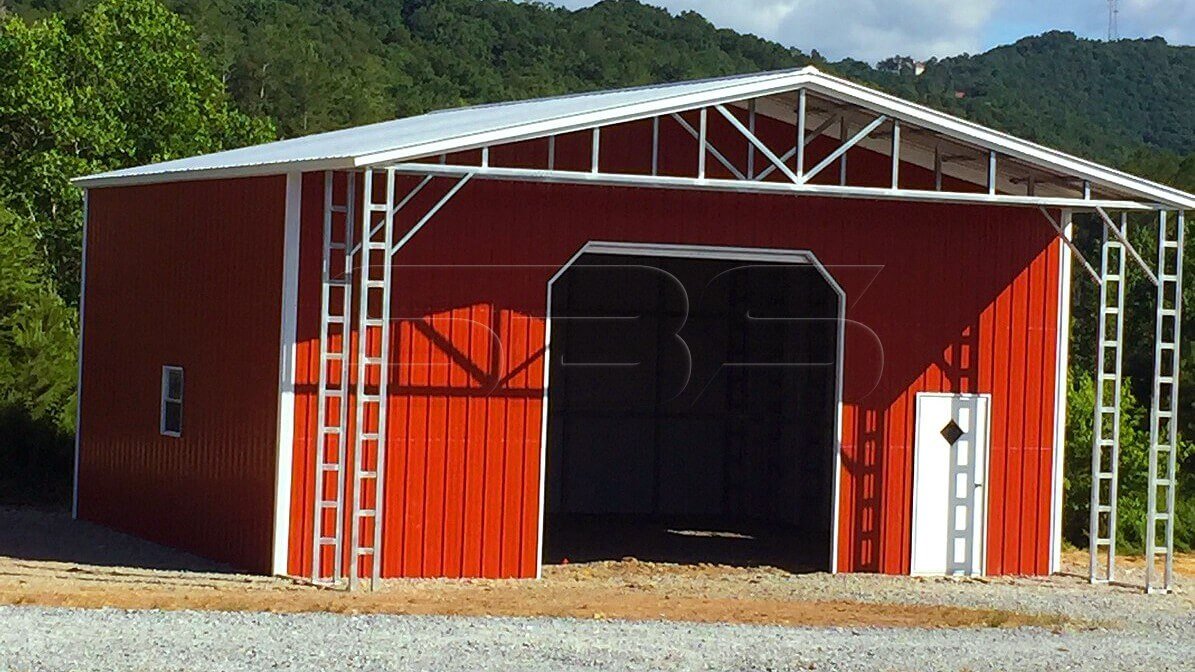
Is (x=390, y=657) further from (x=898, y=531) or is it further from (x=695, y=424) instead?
(x=695, y=424)

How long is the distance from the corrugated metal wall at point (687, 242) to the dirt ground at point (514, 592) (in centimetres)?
59

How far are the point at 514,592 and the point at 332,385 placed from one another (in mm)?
2505

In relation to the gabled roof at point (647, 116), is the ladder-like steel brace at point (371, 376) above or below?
below

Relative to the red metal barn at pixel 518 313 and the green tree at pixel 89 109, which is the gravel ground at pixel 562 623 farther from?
the green tree at pixel 89 109

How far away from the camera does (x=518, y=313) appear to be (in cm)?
1820

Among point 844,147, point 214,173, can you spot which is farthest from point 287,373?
point 844,147

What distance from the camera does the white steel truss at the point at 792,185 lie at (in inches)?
655

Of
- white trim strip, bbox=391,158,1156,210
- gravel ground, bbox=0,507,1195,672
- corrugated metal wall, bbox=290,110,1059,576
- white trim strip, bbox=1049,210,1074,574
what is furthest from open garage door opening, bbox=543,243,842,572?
white trim strip, bbox=391,158,1156,210

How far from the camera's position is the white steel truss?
655 inches

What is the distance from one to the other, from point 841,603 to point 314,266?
18.3 feet

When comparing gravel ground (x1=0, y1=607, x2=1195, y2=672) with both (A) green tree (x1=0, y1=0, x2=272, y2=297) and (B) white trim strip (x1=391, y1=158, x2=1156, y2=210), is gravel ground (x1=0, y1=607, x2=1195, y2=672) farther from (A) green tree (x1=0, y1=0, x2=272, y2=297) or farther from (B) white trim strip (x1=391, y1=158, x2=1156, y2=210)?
(A) green tree (x1=0, y1=0, x2=272, y2=297)

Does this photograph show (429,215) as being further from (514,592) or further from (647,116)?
(514,592)

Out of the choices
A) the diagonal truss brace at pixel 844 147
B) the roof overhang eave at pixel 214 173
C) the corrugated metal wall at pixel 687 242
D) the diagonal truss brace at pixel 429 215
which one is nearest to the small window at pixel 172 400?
the roof overhang eave at pixel 214 173

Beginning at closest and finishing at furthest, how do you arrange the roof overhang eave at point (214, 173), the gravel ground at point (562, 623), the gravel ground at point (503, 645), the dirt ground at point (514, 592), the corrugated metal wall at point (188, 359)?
1. the gravel ground at point (503, 645)
2. the gravel ground at point (562, 623)
3. the dirt ground at point (514, 592)
4. the roof overhang eave at point (214, 173)
5. the corrugated metal wall at point (188, 359)
